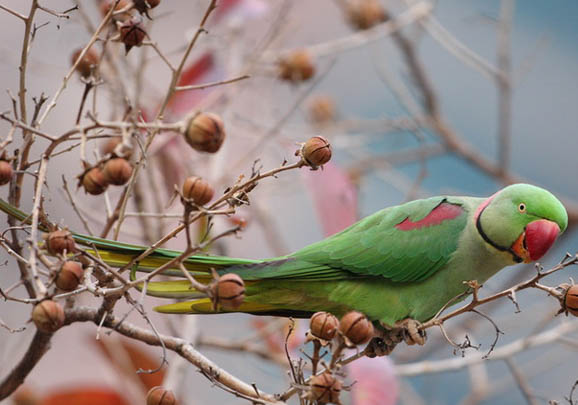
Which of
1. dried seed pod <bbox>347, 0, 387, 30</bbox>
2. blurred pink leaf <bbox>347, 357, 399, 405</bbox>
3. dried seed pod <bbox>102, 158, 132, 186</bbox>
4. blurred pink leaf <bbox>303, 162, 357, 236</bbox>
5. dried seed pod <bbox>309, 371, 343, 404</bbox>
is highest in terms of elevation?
dried seed pod <bbox>347, 0, 387, 30</bbox>

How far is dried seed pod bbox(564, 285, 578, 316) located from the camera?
163 centimetres

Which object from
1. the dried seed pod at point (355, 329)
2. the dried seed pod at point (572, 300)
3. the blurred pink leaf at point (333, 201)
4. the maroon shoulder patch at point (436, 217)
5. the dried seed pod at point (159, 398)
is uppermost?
the blurred pink leaf at point (333, 201)

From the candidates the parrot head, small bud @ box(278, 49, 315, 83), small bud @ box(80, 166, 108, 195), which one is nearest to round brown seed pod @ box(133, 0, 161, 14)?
small bud @ box(80, 166, 108, 195)

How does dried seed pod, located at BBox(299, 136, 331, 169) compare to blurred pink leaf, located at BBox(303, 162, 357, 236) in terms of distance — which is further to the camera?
blurred pink leaf, located at BBox(303, 162, 357, 236)

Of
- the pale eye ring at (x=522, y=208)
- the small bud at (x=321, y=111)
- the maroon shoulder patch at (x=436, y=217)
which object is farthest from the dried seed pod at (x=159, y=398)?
the small bud at (x=321, y=111)

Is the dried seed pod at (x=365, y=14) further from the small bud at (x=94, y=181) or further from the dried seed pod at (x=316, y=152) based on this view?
the small bud at (x=94, y=181)

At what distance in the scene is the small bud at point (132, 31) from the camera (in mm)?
1664

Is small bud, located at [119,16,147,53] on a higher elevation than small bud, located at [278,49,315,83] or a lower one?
lower

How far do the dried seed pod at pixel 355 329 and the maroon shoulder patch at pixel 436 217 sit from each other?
0.92 m

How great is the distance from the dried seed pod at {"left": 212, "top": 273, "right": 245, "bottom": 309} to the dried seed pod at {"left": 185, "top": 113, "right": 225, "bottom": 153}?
22cm

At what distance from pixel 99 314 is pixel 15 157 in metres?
0.34

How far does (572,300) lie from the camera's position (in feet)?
5.37

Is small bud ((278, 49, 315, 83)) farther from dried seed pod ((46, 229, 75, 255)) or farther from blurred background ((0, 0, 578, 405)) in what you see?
dried seed pod ((46, 229, 75, 255))

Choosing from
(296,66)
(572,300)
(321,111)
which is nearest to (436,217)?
(572,300)
